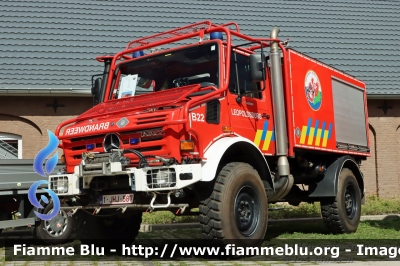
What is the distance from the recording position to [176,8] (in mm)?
19422

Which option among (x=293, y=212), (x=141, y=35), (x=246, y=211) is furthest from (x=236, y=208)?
(x=141, y=35)

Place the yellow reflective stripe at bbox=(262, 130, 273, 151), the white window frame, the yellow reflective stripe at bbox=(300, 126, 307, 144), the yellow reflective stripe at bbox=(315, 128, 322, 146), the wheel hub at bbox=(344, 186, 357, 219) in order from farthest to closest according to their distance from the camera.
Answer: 1. the white window frame
2. the wheel hub at bbox=(344, 186, 357, 219)
3. the yellow reflective stripe at bbox=(315, 128, 322, 146)
4. the yellow reflective stripe at bbox=(300, 126, 307, 144)
5. the yellow reflective stripe at bbox=(262, 130, 273, 151)

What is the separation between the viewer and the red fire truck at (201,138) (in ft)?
22.1

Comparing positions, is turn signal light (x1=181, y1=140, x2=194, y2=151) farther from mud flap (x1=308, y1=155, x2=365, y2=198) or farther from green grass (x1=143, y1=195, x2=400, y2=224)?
green grass (x1=143, y1=195, x2=400, y2=224)

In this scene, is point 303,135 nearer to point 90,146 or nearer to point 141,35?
point 90,146

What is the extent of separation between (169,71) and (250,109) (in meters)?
1.25

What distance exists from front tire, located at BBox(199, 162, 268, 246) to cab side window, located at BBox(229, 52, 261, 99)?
1086 mm

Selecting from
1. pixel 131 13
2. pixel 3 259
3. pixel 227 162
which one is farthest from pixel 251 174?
pixel 131 13

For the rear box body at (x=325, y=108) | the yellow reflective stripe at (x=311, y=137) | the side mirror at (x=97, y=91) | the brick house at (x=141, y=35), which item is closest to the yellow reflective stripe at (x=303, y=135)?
the rear box body at (x=325, y=108)

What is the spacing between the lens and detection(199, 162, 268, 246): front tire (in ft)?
21.9

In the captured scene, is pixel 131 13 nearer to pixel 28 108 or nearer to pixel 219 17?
pixel 219 17

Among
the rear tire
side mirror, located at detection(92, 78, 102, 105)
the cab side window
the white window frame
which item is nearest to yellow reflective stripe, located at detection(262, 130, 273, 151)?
the cab side window

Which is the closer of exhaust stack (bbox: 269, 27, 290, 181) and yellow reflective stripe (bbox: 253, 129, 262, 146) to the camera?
yellow reflective stripe (bbox: 253, 129, 262, 146)

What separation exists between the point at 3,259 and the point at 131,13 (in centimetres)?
1245
